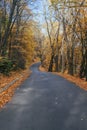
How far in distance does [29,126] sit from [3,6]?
1207 inches

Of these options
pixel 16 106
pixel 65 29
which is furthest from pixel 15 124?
pixel 65 29

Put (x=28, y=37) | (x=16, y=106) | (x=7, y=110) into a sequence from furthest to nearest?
(x=28, y=37)
(x=16, y=106)
(x=7, y=110)

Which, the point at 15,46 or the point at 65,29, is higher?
the point at 65,29

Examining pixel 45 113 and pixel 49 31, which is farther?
pixel 49 31

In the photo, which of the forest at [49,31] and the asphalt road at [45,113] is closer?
the asphalt road at [45,113]

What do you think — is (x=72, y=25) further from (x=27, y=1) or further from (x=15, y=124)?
(x=15, y=124)

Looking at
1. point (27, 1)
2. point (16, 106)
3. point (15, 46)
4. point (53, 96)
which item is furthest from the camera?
point (15, 46)

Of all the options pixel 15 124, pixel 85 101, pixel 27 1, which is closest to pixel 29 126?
pixel 15 124

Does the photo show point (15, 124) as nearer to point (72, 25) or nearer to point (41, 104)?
point (41, 104)

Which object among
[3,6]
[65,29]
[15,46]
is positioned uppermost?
[3,6]

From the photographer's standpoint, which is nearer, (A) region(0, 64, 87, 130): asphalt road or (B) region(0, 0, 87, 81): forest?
(A) region(0, 64, 87, 130): asphalt road

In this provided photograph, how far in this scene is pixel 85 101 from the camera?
12492mm

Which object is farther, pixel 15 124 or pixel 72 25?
pixel 72 25

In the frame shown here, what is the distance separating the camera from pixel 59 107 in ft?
35.8
